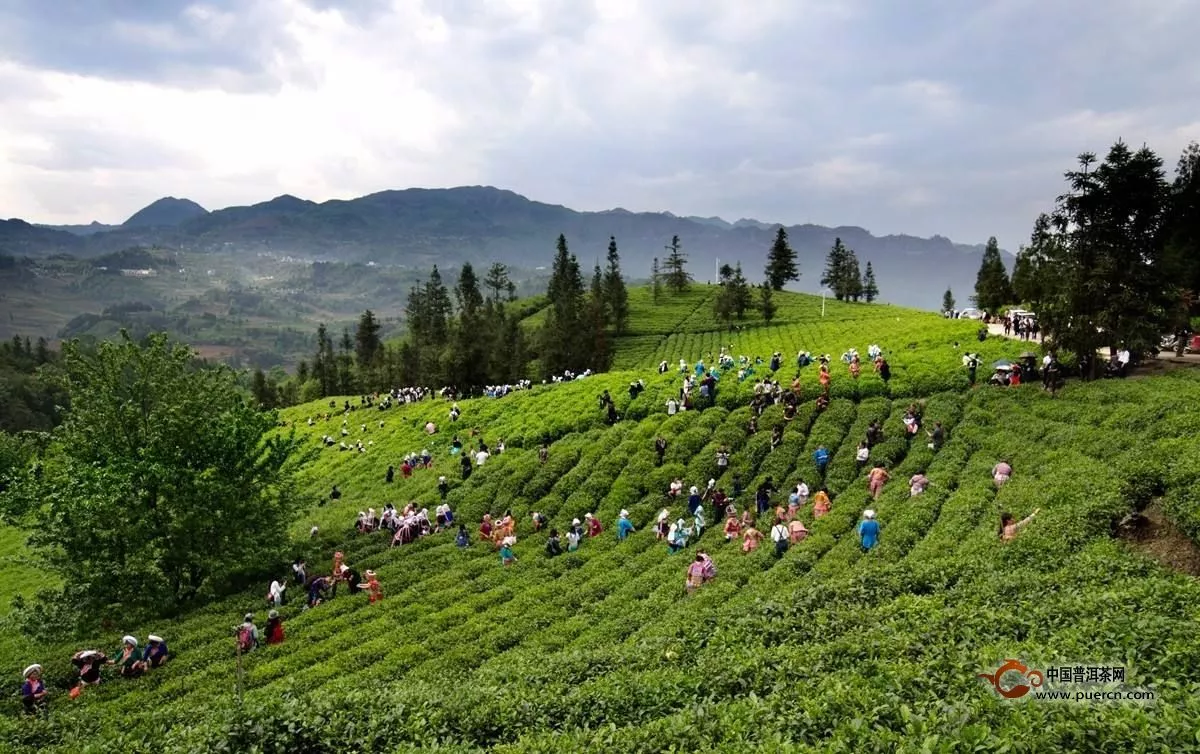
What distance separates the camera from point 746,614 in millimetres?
16203

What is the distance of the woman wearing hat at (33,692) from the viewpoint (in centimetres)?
1844

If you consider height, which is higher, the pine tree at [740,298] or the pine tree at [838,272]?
the pine tree at [838,272]

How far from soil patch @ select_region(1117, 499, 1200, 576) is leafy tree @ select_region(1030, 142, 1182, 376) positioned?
15.8 meters

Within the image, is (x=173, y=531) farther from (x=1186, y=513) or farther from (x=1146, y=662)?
(x=1186, y=513)

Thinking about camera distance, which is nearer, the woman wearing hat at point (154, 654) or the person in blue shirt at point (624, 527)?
the woman wearing hat at point (154, 654)

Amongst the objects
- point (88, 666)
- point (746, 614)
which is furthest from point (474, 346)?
point (746, 614)

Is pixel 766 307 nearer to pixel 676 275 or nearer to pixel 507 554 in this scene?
pixel 676 275

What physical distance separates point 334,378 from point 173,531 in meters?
99.2

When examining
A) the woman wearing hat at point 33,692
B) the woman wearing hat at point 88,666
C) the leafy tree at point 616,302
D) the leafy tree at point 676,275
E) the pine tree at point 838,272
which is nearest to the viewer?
the woman wearing hat at point 33,692

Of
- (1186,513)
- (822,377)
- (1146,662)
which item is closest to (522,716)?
(1146,662)

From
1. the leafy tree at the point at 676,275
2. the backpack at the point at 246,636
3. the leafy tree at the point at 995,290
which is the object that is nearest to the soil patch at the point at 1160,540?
the backpack at the point at 246,636

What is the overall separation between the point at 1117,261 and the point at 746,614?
27.1 meters

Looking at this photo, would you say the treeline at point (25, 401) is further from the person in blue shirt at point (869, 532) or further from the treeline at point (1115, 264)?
the treeline at point (1115, 264)

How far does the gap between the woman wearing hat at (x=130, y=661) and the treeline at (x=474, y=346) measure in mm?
38222
